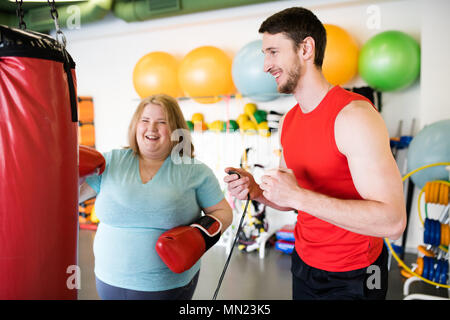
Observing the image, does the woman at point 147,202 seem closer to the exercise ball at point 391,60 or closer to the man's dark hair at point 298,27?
the man's dark hair at point 298,27

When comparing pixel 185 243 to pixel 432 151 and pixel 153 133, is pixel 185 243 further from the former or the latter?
pixel 432 151

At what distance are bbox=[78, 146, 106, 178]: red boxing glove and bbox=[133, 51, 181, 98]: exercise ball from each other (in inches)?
107

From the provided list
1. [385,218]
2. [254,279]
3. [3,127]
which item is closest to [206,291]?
[254,279]

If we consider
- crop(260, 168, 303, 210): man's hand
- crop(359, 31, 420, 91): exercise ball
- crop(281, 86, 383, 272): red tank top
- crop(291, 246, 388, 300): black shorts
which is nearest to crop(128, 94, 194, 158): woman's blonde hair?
crop(281, 86, 383, 272): red tank top

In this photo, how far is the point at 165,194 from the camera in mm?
1581

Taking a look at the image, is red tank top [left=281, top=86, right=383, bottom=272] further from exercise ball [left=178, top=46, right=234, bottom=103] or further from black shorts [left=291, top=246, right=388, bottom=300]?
exercise ball [left=178, top=46, right=234, bottom=103]

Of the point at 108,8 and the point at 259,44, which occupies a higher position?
the point at 108,8

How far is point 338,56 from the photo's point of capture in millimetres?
3391

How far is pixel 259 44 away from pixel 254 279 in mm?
2439

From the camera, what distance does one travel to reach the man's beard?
1.34 metres
